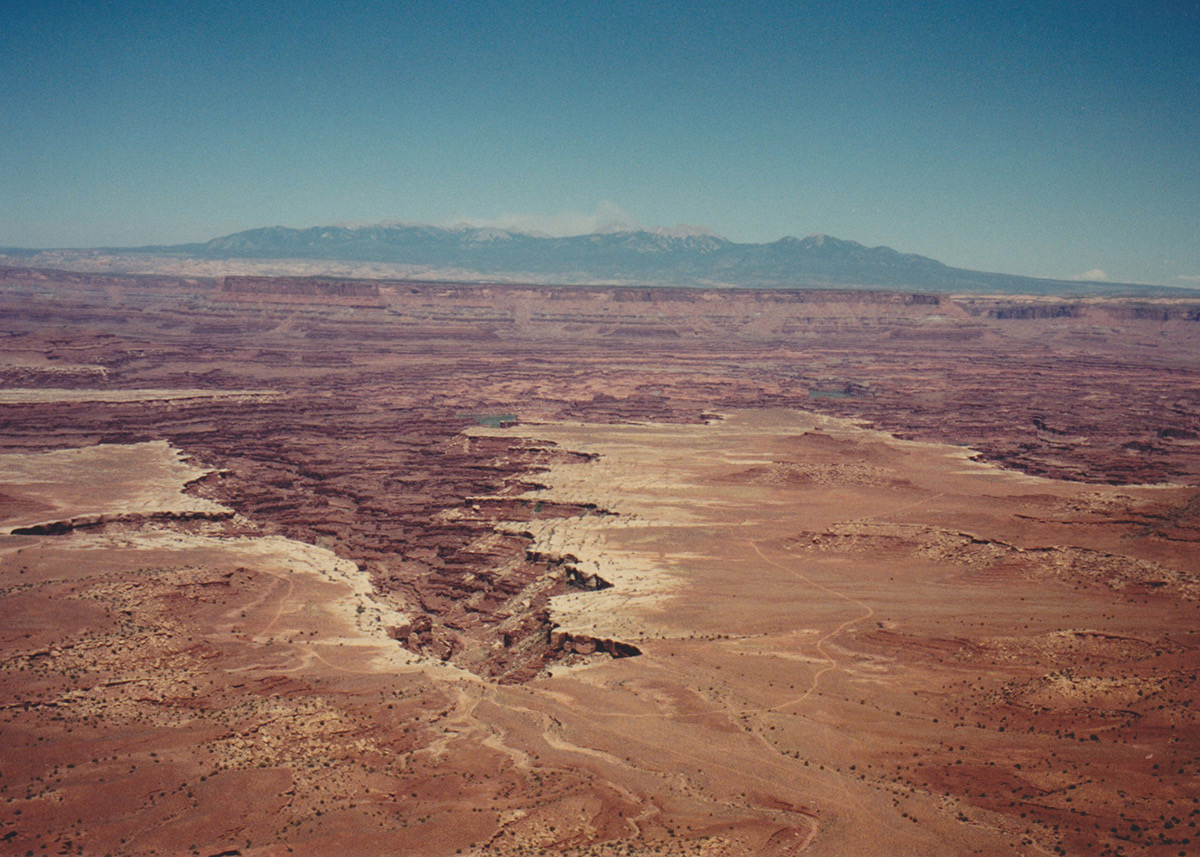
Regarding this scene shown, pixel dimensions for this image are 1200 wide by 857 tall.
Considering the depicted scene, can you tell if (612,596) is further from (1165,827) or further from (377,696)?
(1165,827)

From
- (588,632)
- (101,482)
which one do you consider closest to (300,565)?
(588,632)

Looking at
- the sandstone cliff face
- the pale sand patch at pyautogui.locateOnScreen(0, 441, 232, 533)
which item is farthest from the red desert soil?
the sandstone cliff face

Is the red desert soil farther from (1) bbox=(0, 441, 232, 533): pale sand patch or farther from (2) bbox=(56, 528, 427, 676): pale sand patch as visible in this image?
(1) bbox=(0, 441, 232, 533): pale sand patch

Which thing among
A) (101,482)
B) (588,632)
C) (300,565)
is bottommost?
(300,565)

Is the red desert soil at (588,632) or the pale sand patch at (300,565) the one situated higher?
the red desert soil at (588,632)

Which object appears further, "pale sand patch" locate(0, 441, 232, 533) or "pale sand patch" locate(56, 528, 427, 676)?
"pale sand patch" locate(0, 441, 232, 533)

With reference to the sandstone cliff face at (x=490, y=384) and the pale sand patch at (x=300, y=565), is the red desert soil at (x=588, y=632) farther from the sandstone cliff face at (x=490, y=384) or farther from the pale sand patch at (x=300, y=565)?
the sandstone cliff face at (x=490, y=384)

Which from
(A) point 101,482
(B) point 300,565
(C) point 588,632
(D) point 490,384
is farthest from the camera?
(D) point 490,384

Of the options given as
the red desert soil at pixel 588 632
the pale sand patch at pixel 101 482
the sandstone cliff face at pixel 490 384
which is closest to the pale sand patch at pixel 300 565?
the red desert soil at pixel 588 632

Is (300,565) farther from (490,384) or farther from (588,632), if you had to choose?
(490,384)
